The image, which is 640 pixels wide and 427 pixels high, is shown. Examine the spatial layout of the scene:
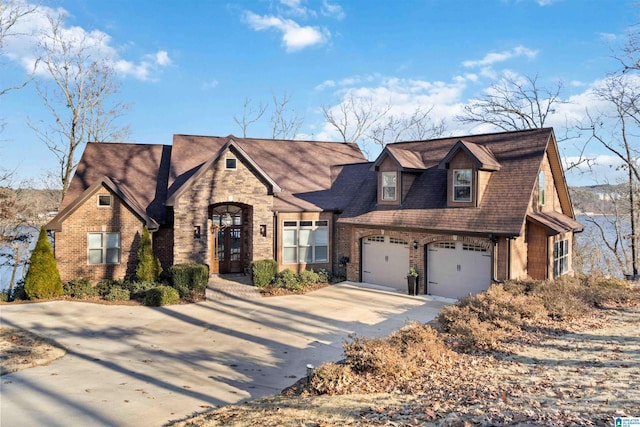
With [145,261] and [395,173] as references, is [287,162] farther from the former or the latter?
[145,261]

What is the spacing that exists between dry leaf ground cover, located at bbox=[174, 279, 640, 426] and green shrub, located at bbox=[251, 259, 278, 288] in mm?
9129

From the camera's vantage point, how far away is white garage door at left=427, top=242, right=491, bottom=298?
49.9 feet

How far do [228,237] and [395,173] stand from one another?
8587 mm

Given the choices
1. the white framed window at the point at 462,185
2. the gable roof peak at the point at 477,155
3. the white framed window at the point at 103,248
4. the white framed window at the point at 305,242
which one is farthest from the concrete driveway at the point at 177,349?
the gable roof peak at the point at 477,155

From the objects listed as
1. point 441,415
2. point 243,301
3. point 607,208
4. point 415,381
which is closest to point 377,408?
point 441,415

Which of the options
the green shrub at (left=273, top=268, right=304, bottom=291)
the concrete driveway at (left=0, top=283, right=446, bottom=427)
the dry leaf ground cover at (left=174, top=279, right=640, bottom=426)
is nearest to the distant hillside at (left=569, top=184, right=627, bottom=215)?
the concrete driveway at (left=0, top=283, right=446, bottom=427)

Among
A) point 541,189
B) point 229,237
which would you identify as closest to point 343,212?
point 229,237

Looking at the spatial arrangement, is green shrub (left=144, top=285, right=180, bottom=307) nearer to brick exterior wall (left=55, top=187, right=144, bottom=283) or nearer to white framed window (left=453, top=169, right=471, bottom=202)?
brick exterior wall (left=55, top=187, right=144, bottom=283)

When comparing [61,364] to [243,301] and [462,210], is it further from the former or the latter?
[462,210]

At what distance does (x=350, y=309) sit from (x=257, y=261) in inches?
216

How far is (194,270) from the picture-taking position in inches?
659

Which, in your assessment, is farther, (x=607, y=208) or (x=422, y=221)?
(x=607, y=208)

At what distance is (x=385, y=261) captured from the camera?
60.4ft

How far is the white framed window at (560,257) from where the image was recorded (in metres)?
16.5
